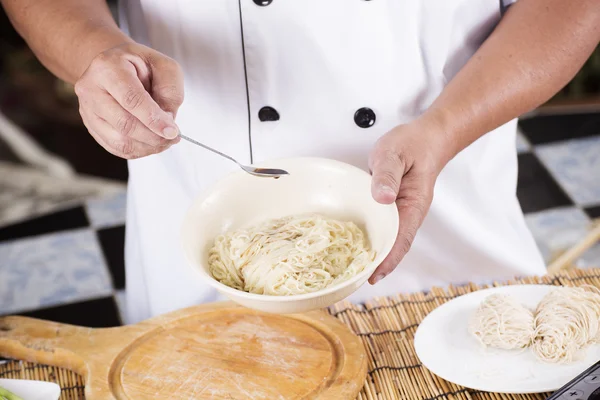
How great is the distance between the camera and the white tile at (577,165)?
3.84 meters

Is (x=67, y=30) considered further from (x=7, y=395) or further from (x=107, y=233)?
(x=107, y=233)

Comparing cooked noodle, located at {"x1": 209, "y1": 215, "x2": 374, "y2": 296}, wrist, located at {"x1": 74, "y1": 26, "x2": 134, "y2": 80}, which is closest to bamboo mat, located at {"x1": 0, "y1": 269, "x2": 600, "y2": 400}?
cooked noodle, located at {"x1": 209, "y1": 215, "x2": 374, "y2": 296}

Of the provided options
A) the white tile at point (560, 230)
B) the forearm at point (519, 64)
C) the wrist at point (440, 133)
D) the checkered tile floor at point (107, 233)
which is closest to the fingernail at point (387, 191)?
the wrist at point (440, 133)

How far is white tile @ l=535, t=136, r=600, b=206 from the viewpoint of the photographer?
151 inches

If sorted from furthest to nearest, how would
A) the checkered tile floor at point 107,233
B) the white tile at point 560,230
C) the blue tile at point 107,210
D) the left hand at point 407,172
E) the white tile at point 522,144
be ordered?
the white tile at point 522,144 → the blue tile at point 107,210 → the white tile at point 560,230 → the checkered tile floor at point 107,233 → the left hand at point 407,172

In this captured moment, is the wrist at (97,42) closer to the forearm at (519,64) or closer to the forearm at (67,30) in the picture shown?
the forearm at (67,30)

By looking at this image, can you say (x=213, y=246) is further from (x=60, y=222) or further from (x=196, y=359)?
(x=60, y=222)

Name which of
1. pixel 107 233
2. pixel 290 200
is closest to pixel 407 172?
pixel 290 200

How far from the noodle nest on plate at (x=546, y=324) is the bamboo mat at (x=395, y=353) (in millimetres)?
91

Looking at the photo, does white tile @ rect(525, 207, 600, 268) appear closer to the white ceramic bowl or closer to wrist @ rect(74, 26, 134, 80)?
the white ceramic bowl

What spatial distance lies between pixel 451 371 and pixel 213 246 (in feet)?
1.77

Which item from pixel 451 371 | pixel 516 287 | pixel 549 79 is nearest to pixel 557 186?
pixel 549 79

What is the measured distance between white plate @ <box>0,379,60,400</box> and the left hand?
24.7 inches

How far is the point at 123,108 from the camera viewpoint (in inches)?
56.3
